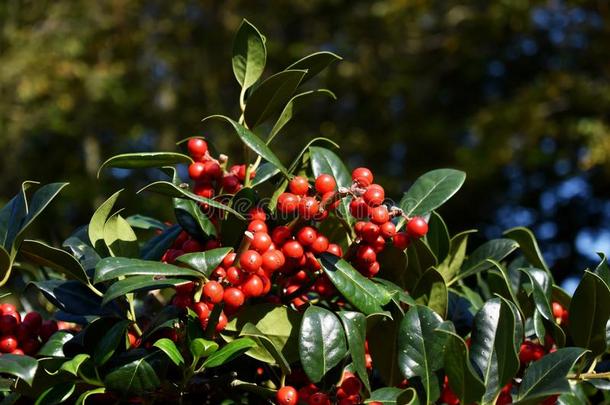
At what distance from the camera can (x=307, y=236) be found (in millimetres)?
941

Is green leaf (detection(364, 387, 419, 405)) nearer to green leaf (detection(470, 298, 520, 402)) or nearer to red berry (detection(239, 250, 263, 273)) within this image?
A: green leaf (detection(470, 298, 520, 402))

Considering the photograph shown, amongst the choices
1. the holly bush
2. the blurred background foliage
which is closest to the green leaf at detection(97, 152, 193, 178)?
the holly bush

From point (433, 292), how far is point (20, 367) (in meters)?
0.52

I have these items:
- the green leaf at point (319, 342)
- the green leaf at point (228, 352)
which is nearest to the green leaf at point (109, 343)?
the green leaf at point (228, 352)

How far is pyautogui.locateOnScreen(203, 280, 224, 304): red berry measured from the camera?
0.90 m

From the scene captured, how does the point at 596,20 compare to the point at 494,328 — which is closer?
the point at 494,328

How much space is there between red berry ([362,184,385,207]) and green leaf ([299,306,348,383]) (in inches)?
5.6

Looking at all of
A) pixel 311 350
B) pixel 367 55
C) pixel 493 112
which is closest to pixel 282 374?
pixel 311 350

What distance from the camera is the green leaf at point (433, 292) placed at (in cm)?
105

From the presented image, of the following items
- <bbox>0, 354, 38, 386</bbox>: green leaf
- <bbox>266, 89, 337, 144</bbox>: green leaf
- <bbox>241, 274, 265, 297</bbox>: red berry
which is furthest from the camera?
<bbox>266, 89, 337, 144</bbox>: green leaf

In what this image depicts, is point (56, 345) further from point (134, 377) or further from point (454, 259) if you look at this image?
point (454, 259)

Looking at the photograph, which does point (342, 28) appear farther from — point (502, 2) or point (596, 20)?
point (596, 20)

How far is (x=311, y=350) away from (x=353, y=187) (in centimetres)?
20

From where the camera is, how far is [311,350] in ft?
3.02
